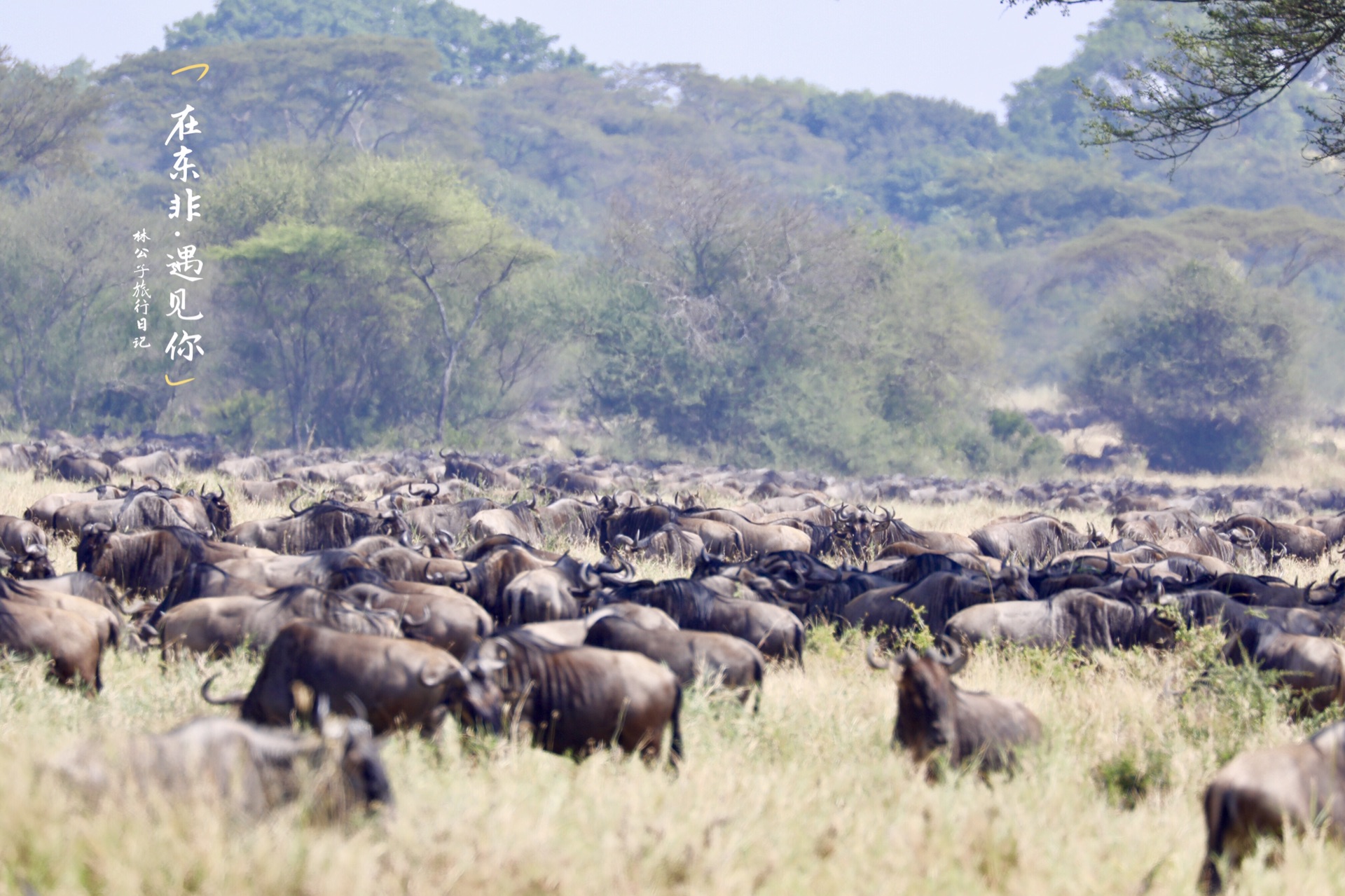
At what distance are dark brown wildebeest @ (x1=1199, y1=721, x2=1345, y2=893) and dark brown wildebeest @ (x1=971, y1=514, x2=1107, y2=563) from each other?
7.77m

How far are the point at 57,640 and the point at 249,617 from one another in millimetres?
879

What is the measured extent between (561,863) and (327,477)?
50.0 ft

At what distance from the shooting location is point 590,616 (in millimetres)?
6035

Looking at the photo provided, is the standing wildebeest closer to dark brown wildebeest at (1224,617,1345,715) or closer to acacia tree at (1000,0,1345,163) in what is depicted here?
dark brown wildebeest at (1224,617,1345,715)

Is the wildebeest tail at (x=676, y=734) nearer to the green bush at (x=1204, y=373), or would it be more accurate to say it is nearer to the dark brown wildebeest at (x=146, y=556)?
the dark brown wildebeest at (x=146, y=556)

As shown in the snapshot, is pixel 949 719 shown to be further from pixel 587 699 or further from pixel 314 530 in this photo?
pixel 314 530

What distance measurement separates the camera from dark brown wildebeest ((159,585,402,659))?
19.7ft

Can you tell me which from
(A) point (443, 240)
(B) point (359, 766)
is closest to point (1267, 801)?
(B) point (359, 766)

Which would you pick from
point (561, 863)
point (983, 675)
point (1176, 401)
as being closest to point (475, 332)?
point (1176, 401)

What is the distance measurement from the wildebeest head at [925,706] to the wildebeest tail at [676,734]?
2.51 feet

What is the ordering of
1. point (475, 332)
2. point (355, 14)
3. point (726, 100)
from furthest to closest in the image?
point (355, 14), point (726, 100), point (475, 332)

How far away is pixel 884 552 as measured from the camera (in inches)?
418

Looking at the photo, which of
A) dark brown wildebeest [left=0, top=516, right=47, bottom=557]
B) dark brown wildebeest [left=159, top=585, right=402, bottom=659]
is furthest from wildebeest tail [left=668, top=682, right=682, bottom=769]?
dark brown wildebeest [left=0, top=516, right=47, bottom=557]

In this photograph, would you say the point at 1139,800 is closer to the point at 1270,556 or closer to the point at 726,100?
the point at 1270,556
